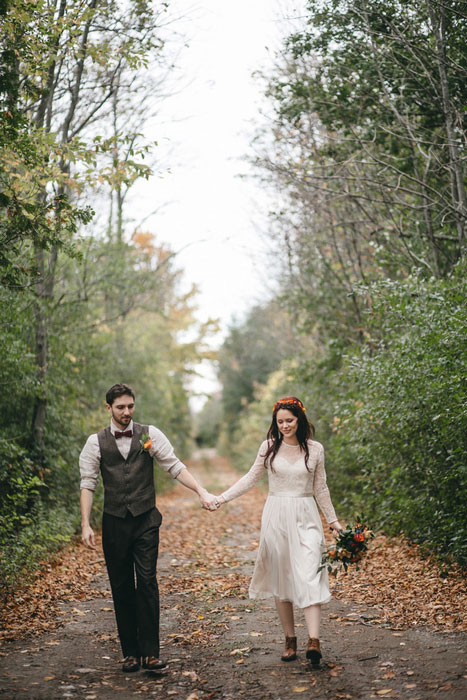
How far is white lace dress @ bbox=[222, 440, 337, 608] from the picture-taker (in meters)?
5.15

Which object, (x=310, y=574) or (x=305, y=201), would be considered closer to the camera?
(x=310, y=574)

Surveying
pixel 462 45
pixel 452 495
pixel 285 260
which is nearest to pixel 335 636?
pixel 452 495

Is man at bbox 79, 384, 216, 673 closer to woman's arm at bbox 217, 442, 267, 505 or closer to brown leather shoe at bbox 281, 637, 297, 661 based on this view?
woman's arm at bbox 217, 442, 267, 505

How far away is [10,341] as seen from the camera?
955 centimetres

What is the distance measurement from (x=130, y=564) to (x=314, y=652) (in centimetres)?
156

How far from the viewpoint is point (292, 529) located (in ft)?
17.3

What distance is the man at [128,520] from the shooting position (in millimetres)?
5246

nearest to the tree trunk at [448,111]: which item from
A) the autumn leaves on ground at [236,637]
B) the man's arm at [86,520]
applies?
the autumn leaves on ground at [236,637]

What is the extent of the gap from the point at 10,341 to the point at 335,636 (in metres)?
5.97

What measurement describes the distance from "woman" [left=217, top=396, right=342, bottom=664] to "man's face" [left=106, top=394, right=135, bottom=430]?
1039 millimetres

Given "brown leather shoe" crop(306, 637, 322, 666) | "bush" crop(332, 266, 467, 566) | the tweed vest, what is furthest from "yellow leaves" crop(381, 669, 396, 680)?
"bush" crop(332, 266, 467, 566)

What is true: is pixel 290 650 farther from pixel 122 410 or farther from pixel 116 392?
pixel 116 392

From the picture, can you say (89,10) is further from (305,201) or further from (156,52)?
(305,201)

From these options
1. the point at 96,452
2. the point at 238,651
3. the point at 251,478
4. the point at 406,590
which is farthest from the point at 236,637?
the point at 406,590
